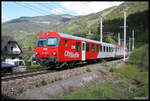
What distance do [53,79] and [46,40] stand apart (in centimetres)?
479

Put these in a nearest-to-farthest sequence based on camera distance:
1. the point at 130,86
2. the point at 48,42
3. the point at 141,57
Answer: the point at 141,57 < the point at 130,86 < the point at 48,42

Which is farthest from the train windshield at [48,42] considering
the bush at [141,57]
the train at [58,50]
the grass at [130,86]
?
the bush at [141,57]

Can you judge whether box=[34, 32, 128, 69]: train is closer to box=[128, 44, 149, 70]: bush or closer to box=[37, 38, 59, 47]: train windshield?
box=[37, 38, 59, 47]: train windshield

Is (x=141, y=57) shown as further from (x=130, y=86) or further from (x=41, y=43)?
(x=41, y=43)

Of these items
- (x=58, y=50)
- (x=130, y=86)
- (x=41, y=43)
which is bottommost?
(x=130, y=86)

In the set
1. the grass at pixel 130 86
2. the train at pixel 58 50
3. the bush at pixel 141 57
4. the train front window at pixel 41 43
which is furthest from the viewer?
the train front window at pixel 41 43

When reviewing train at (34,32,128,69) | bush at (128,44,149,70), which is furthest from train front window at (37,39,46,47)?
bush at (128,44,149,70)

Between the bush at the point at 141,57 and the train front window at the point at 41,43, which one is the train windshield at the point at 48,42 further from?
the bush at the point at 141,57

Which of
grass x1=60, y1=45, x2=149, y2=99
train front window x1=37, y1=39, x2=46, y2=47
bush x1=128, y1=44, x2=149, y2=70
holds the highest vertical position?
train front window x1=37, y1=39, x2=46, y2=47

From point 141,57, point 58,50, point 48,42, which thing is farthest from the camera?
point 48,42

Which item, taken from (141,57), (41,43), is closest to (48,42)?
(41,43)

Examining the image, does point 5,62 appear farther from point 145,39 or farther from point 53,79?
point 145,39

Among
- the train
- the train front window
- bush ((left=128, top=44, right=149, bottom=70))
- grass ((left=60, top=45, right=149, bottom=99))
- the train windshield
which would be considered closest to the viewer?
bush ((left=128, top=44, right=149, bottom=70))

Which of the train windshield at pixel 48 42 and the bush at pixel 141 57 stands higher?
the train windshield at pixel 48 42
